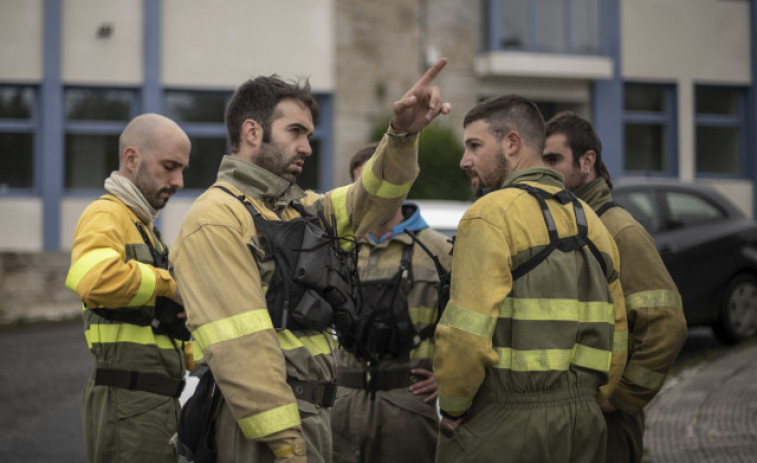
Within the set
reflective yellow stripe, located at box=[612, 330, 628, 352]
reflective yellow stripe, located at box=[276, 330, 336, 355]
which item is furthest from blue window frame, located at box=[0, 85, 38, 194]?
reflective yellow stripe, located at box=[612, 330, 628, 352]

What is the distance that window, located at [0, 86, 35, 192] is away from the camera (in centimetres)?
1605

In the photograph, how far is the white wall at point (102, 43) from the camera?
15.9m

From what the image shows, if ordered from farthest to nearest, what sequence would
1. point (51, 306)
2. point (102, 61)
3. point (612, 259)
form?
point (102, 61) < point (51, 306) < point (612, 259)

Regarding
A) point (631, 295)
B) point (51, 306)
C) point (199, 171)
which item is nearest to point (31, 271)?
point (51, 306)

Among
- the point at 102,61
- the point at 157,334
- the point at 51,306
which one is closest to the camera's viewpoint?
the point at 157,334

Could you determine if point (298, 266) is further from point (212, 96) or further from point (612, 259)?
point (212, 96)

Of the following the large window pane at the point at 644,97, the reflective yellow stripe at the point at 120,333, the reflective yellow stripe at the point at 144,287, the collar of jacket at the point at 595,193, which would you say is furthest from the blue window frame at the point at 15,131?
the collar of jacket at the point at 595,193

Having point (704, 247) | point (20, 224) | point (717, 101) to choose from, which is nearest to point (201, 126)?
point (20, 224)

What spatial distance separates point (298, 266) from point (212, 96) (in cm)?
1440

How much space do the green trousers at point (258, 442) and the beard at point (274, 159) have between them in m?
0.88

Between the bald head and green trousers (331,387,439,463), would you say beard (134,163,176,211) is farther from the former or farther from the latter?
green trousers (331,387,439,463)

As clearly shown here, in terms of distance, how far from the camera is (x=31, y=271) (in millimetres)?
15359

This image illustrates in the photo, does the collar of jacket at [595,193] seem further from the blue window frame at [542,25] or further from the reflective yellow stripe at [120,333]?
the blue window frame at [542,25]

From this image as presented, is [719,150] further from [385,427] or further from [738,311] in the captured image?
[385,427]
